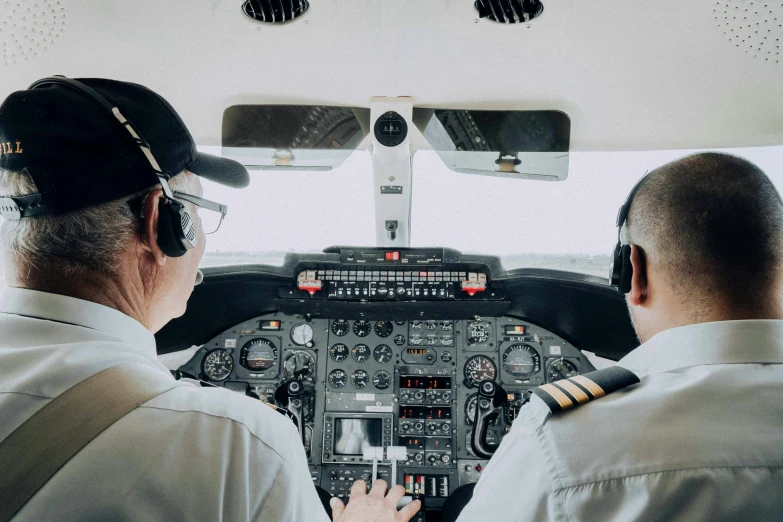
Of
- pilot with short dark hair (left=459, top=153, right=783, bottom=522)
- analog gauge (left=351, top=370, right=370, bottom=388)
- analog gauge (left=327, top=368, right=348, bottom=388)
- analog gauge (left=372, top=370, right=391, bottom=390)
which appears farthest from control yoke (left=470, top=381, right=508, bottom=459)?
pilot with short dark hair (left=459, top=153, right=783, bottom=522)

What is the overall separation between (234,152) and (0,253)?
1.74 metres

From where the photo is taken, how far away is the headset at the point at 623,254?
111 centimetres

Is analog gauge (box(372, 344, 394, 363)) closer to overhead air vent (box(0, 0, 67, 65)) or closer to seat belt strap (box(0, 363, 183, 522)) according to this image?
overhead air vent (box(0, 0, 67, 65))

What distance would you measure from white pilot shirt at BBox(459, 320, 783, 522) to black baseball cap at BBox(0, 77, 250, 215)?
0.85 metres

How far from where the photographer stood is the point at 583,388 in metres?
0.89

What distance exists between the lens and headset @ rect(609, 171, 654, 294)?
1.11m

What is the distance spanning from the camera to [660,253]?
3.15ft

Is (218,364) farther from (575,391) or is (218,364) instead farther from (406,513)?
(575,391)

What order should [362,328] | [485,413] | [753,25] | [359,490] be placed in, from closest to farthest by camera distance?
[753,25] < [359,490] < [485,413] < [362,328]

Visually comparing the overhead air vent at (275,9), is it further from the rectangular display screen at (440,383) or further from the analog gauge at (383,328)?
the rectangular display screen at (440,383)

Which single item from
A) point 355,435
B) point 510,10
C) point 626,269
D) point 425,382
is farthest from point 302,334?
point 626,269

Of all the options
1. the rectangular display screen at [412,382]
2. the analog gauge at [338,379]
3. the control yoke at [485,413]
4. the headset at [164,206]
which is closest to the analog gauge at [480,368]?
the control yoke at [485,413]

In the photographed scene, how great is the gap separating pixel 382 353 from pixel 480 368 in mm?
586

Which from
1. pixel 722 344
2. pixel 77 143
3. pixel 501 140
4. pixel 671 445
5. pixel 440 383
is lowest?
pixel 440 383
